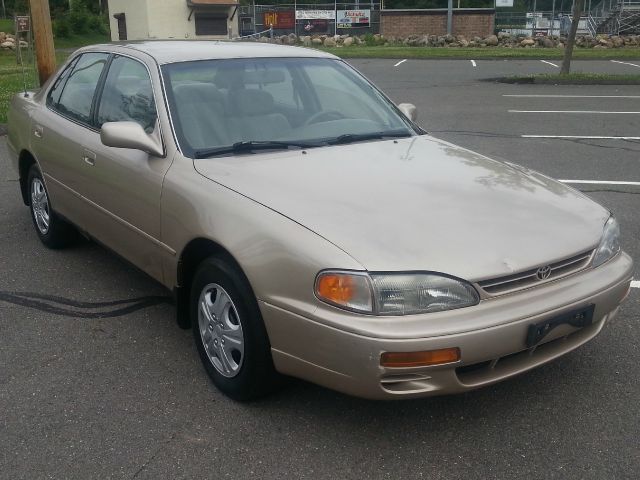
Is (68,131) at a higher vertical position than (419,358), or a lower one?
higher

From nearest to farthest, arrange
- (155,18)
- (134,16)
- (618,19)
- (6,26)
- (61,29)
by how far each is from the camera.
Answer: (618,19)
(155,18)
(134,16)
(61,29)
(6,26)

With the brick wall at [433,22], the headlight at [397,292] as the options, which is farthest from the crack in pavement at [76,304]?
the brick wall at [433,22]

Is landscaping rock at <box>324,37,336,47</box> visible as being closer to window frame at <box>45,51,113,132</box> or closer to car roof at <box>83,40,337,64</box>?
window frame at <box>45,51,113,132</box>

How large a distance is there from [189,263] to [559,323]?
1751 mm

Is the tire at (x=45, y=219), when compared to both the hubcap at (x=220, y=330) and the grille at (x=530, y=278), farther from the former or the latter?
the grille at (x=530, y=278)

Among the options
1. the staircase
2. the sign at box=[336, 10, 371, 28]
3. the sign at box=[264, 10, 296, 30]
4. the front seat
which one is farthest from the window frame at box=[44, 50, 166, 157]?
the sign at box=[336, 10, 371, 28]

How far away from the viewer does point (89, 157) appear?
14.6 ft

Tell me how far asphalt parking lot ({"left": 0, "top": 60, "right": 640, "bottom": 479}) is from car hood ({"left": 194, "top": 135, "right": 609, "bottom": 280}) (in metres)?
0.75

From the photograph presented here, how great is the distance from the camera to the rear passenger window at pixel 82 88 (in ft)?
15.7

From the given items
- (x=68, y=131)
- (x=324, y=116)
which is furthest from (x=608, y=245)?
(x=68, y=131)

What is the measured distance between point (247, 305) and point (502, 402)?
49.4 inches

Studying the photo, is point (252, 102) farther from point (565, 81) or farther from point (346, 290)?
point (565, 81)

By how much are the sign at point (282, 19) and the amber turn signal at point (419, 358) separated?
145 feet

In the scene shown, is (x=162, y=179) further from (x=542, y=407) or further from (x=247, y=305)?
(x=542, y=407)
